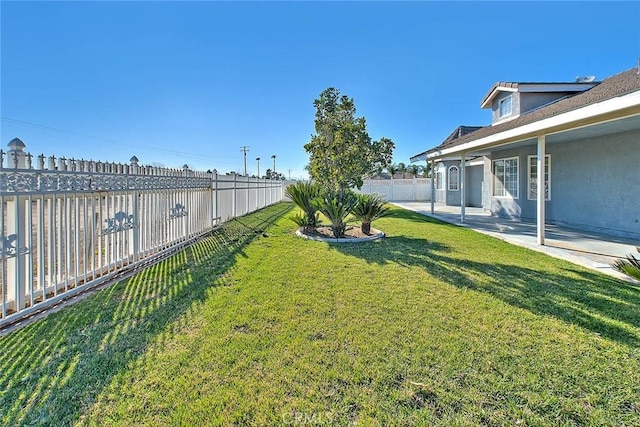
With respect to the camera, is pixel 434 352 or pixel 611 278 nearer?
pixel 434 352

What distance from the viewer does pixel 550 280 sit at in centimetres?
477

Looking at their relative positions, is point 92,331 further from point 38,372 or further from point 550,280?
point 550,280

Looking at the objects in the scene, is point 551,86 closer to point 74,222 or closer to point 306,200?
point 306,200

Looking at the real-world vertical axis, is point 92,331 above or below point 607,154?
below

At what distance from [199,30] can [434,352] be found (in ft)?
41.5

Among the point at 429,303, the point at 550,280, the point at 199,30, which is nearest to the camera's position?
the point at 429,303

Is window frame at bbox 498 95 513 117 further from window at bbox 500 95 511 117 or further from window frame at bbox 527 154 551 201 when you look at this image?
window frame at bbox 527 154 551 201

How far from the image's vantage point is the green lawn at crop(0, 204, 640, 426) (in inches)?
81.8

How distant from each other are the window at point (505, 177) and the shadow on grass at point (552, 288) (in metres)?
7.90

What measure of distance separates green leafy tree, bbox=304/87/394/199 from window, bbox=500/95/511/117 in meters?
8.22

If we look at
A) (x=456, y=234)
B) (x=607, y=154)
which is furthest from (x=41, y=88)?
(x=607, y=154)

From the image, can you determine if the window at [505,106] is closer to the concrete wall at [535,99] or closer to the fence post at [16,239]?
the concrete wall at [535,99]

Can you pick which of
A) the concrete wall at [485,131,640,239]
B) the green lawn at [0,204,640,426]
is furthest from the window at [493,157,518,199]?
the green lawn at [0,204,640,426]

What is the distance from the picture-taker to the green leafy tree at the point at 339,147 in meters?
8.59
